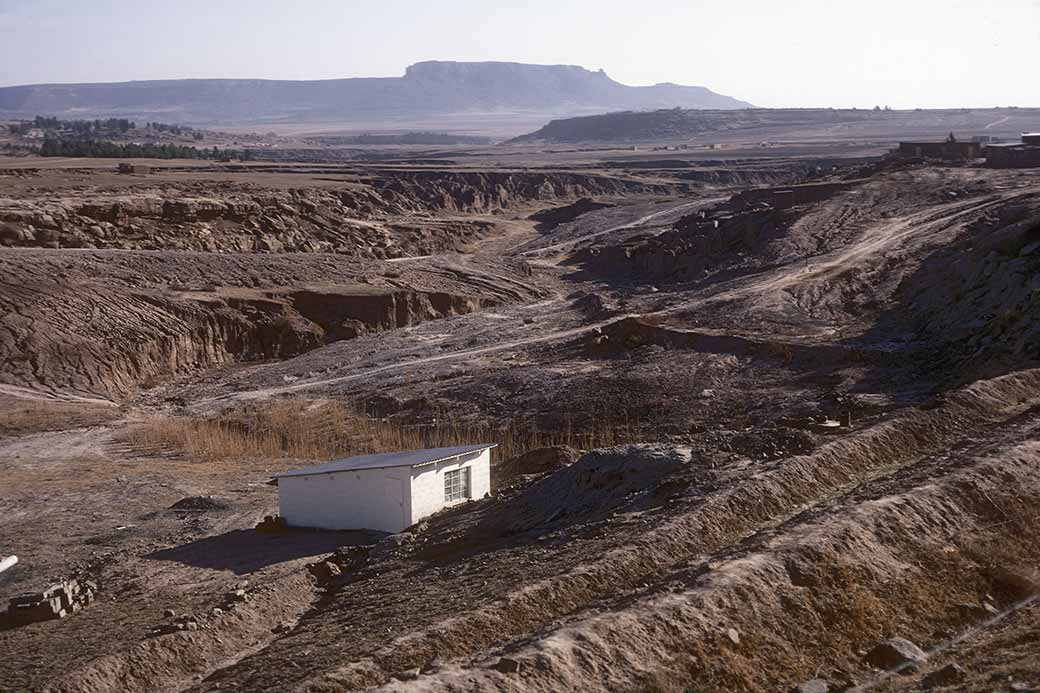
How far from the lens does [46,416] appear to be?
3509 cm

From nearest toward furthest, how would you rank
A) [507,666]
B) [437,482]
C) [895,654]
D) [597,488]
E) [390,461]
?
[507,666] < [895,654] < [597,488] < [390,461] < [437,482]

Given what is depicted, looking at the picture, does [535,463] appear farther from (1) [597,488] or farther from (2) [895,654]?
(2) [895,654]

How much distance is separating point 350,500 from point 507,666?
9243 mm

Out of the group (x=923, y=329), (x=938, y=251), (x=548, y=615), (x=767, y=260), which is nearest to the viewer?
(x=548, y=615)

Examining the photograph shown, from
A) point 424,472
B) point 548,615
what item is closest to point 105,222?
point 424,472

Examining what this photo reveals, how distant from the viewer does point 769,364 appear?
35.7m

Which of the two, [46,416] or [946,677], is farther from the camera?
[46,416]

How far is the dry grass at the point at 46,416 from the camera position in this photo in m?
34.1

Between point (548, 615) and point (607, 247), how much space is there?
48827mm

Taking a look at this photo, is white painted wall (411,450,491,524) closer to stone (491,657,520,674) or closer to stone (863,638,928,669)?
stone (491,657,520,674)

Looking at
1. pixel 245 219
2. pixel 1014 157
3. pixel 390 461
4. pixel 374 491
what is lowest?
pixel 374 491

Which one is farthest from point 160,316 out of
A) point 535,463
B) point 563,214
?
point 563,214

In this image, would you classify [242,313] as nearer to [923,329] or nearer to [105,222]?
[105,222]

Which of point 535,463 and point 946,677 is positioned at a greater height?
point 946,677
